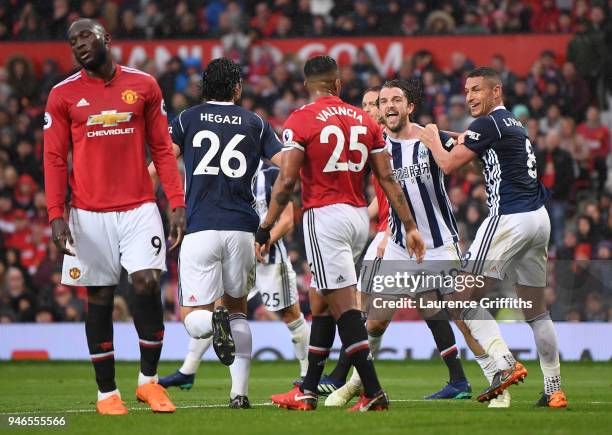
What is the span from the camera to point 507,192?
8727 mm

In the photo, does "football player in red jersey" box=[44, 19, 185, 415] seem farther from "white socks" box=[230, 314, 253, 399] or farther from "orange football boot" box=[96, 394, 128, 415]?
"white socks" box=[230, 314, 253, 399]

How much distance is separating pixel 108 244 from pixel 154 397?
3.65 ft

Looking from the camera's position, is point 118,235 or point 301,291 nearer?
point 118,235

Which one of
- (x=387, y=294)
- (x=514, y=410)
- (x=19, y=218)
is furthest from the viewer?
(x=19, y=218)

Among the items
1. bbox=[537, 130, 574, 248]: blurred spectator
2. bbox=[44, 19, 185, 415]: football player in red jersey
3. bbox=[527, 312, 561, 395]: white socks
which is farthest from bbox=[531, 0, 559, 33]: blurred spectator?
bbox=[44, 19, 185, 415]: football player in red jersey

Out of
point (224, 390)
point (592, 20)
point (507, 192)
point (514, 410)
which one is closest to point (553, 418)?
point (514, 410)

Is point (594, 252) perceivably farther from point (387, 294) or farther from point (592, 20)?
point (387, 294)

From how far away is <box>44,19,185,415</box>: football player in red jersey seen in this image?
762 centimetres

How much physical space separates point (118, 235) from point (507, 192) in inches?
120

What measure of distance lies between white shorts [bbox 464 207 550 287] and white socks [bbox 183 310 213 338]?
2156mm

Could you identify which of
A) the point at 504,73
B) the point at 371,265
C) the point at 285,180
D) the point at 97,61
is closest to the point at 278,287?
the point at 371,265

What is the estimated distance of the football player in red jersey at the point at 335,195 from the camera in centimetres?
792

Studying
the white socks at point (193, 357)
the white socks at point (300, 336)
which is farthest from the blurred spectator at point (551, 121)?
the white socks at point (193, 357)

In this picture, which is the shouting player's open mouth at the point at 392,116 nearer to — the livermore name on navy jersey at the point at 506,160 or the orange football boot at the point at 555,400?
the livermore name on navy jersey at the point at 506,160
